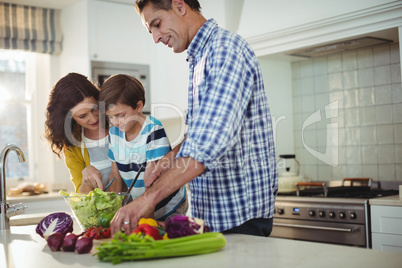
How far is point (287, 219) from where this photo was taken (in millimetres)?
3117

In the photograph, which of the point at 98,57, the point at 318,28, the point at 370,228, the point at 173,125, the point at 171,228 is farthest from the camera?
the point at 173,125

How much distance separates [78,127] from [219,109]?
3.87ft

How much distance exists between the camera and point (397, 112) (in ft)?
10.3

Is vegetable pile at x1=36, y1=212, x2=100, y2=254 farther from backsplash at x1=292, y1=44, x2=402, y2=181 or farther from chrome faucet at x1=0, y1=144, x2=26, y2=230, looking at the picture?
Result: backsplash at x1=292, y1=44, x2=402, y2=181

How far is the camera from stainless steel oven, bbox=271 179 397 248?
2.76 m

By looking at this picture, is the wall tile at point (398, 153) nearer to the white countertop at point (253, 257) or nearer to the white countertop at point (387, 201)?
the white countertop at point (387, 201)

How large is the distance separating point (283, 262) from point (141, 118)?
3.91 feet

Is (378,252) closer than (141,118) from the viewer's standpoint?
Yes

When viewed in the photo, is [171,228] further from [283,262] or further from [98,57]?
[98,57]

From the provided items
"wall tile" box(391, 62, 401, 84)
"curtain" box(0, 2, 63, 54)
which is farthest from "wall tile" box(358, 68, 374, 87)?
"curtain" box(0, 2, 63, 54)

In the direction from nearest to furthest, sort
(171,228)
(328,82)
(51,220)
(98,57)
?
(171,228) < (51,220) < (328,82) < (98,57)

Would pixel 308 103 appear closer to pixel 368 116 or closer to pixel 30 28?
pixel 368 116

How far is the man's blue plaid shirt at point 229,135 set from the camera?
130cm

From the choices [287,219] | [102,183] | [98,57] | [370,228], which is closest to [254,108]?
[102,183]
